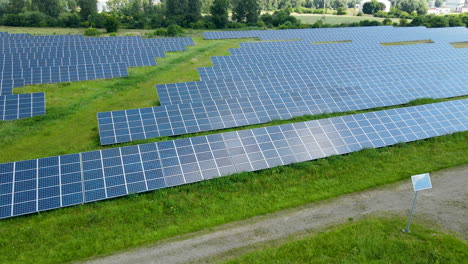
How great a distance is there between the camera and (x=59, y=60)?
142 feet

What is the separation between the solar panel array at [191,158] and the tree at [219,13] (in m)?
59.1

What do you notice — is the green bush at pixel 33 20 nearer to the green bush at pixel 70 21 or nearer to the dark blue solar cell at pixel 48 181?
the green bush at pixel 70 21

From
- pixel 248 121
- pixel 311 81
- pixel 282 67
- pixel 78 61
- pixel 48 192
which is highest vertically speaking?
pixel 48 192

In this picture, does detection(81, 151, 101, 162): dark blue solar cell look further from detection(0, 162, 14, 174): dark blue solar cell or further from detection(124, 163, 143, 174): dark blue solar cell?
detection(0, 162, 14, 174): dark blue solar cell

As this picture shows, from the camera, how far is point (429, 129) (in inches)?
976

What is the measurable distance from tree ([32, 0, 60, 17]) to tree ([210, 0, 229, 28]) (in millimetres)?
39499

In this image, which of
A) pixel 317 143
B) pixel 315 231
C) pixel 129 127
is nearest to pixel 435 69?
pixel 317 143

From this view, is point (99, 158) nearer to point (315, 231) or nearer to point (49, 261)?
point (49, 261)

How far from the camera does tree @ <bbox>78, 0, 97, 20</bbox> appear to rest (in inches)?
3145

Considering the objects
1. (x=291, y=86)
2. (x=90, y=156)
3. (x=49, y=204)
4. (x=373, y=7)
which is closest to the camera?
(x=49, y=204)

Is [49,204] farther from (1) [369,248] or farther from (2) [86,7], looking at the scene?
(2) [86,7]

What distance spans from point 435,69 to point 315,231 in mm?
34102

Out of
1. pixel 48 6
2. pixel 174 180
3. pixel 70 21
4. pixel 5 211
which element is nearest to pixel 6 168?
pixel 5 211

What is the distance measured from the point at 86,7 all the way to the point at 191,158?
3005 inches
